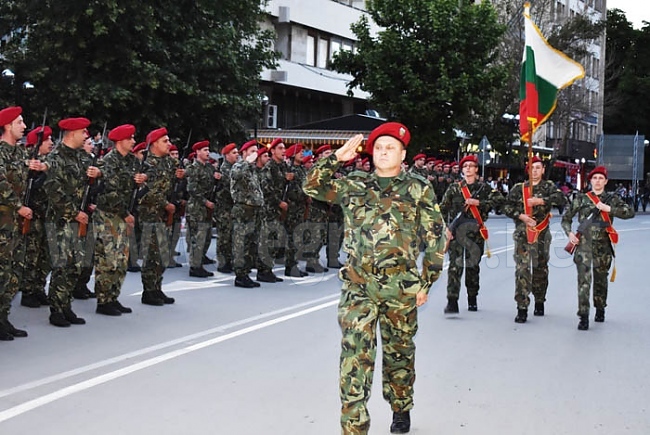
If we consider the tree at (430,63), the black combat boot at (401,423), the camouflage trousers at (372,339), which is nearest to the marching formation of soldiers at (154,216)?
the camouflage trousers at (372,339)

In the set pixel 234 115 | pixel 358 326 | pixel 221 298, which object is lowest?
pixel 221 298

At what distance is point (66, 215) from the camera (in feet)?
30.8

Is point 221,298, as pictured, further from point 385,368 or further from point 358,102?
point 358,102

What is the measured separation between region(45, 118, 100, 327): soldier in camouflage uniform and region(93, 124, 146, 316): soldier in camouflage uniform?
32cm

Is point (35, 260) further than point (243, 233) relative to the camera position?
No

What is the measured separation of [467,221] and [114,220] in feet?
13.3

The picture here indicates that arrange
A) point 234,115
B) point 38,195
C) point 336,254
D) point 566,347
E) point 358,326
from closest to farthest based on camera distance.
A: point 358,326, point 566,347, point 38,195, point 336,254, point 234,115

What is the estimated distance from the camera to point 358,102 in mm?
49469

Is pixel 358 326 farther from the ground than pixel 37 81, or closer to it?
closer to it

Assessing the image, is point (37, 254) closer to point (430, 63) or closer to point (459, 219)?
point (459, 219)

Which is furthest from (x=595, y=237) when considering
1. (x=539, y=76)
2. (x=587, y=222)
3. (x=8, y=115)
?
Answer: (x=8, y=115)

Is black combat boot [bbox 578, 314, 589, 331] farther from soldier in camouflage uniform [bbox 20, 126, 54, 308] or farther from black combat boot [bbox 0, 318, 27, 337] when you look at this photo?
soldier in camouflage uniform [bbox 20, 126, 54, 308]

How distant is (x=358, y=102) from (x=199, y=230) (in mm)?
34948

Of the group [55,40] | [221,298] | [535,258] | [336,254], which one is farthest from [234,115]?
[535,258]
